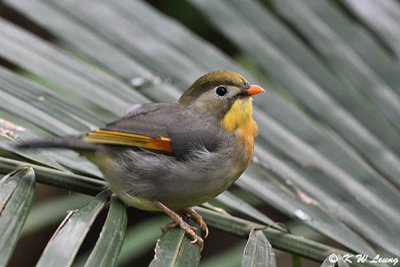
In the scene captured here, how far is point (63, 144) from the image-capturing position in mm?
2342

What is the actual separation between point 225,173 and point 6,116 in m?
0.99

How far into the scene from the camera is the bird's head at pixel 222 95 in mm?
3092

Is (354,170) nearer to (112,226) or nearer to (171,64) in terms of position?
(171,64)

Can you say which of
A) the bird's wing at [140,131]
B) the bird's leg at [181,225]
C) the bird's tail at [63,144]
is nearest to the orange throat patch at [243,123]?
the bird's wing at [140,131]

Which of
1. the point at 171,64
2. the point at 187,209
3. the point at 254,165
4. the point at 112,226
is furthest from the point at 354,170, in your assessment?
the point at 112,226

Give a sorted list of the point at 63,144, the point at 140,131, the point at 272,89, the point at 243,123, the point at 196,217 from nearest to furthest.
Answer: the point at 63,144 < the point at 196,217 < the point at 140,131 < the point at 243,123 < the point at 272,89

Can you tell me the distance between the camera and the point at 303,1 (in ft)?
11.6

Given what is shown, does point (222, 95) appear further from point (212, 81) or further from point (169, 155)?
point (169, 155)

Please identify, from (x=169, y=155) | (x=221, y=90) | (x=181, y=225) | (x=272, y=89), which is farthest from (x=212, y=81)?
(x=181, y=225)

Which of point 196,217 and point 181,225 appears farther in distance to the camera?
point 196,217

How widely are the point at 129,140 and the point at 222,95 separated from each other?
676 millimetres

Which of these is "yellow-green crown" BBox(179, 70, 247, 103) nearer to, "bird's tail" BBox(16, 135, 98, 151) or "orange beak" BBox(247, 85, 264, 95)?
"orange beak" BBox(247, 85, 264, 95)

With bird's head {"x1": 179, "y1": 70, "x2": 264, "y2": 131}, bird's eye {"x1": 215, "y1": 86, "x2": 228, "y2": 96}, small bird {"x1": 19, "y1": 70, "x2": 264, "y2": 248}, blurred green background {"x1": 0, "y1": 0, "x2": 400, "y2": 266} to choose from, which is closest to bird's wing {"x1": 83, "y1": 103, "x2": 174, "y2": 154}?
small bird {"x1": 19, "y1": 70, "x2": 264, "y2": 248}

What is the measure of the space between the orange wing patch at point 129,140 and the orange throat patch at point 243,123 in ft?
1.23
